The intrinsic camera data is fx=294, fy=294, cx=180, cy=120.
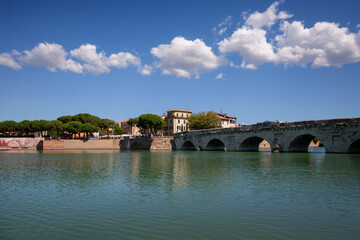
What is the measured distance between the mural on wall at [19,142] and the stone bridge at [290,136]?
49099 mm

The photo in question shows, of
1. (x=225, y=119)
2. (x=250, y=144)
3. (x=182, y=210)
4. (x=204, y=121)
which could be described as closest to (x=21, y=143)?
(x=204, y=121)

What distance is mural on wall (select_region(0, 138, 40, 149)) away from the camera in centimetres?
8575

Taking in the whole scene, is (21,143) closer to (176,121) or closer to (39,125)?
(39,125)

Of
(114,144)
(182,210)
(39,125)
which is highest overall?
(39,125)

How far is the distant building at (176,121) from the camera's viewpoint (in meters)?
112

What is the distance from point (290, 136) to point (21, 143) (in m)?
75.8

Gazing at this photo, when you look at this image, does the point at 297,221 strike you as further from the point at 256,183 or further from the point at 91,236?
the point at 256,183

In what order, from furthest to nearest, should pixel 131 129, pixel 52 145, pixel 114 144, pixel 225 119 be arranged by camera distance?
pixel 131 129, pixel 225 119, pixel 114 144, pixel 52 145

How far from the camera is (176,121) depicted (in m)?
112

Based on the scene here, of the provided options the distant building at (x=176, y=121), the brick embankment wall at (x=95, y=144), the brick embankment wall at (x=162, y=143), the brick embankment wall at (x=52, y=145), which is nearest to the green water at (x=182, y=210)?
the brick embankment wall at (x=162, y=143)

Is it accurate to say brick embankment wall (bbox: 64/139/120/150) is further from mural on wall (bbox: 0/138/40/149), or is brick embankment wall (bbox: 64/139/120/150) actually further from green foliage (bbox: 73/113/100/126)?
green foliage (bbox: 73/113/100/126)

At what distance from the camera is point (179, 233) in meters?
8.48

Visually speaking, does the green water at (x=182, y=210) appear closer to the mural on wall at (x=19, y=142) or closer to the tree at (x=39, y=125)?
the mural on wall at (x=19, y=142)

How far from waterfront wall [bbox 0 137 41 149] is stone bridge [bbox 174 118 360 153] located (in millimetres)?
48547
